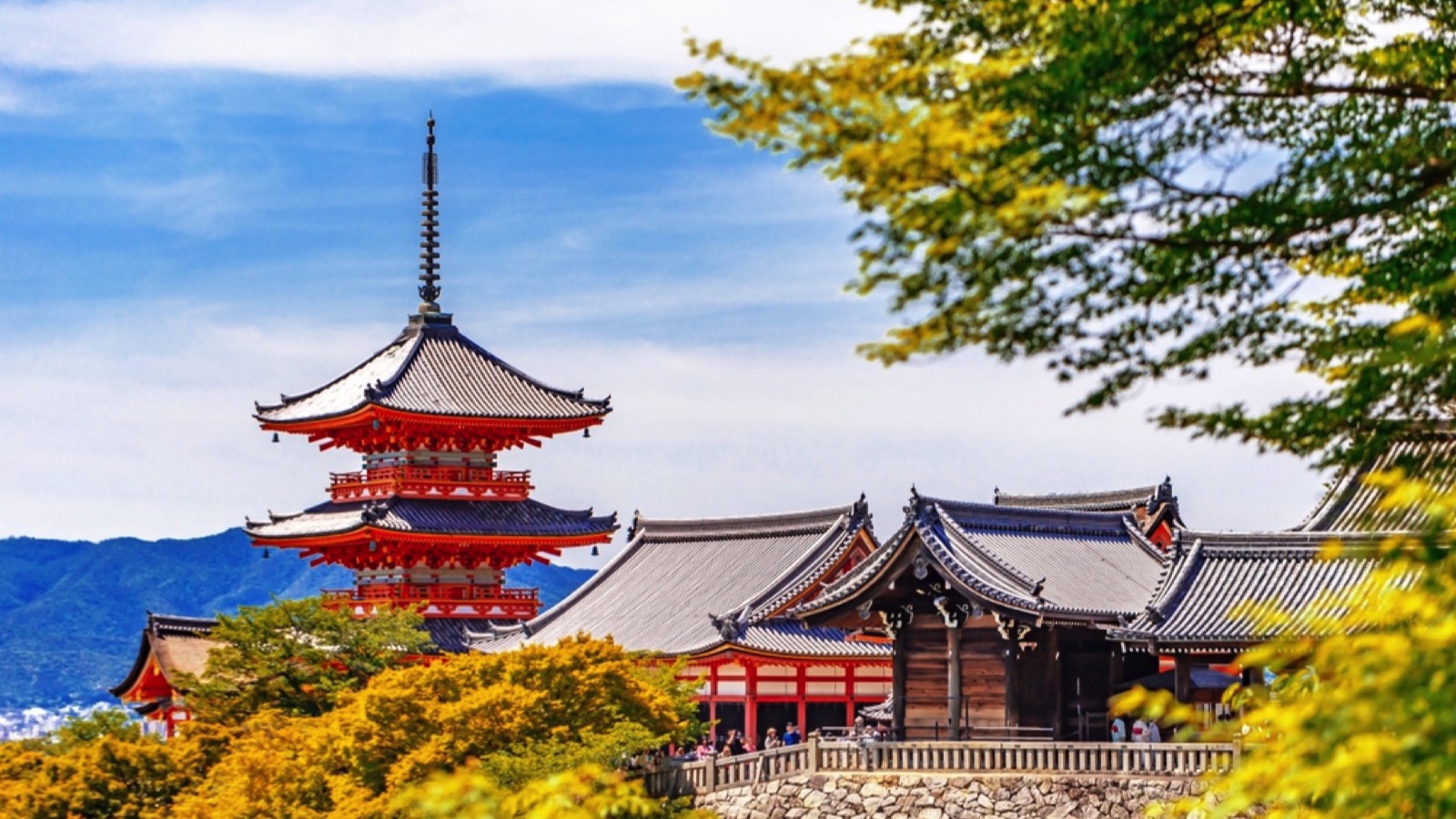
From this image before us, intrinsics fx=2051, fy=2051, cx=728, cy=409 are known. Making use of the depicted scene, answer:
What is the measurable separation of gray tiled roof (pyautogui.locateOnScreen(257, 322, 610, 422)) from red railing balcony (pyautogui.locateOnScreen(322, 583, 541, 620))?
4.34 metres

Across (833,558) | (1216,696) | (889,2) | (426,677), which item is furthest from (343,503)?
(889,2)

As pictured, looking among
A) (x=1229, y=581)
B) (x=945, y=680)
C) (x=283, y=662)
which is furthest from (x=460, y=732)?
(x=1229, y=581)

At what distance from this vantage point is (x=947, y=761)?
30.2 m

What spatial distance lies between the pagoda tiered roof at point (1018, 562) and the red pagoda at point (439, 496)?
652 inches

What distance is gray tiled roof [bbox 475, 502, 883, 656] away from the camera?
42094 millimetres

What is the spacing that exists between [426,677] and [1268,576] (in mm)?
12819

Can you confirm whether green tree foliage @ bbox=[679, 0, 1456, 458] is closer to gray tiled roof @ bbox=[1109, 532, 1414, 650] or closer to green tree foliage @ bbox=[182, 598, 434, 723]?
gray tiled roof @ bbox=[1109, 532, 1414, 650]

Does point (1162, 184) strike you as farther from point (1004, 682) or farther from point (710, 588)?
point (710, 588)

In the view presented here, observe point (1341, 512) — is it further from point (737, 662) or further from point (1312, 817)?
point (1312, 817)

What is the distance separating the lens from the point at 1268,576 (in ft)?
102

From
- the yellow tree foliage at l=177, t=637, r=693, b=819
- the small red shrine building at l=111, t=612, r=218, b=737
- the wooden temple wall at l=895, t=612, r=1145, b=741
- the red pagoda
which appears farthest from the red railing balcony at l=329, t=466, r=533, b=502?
the wooden temple wall at l=895, t=612, r=1145, b=741

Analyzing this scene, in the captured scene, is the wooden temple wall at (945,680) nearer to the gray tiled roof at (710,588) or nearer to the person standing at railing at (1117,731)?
the person standing at railing at (1117,731)

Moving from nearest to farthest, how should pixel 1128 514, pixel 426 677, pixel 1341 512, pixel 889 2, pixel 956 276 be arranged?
pixel 956 276 → pixel 889 2 → pixel 426 677 → pixel 1341 512 → pixel 1128 514

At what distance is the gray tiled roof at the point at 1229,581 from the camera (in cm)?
2956
